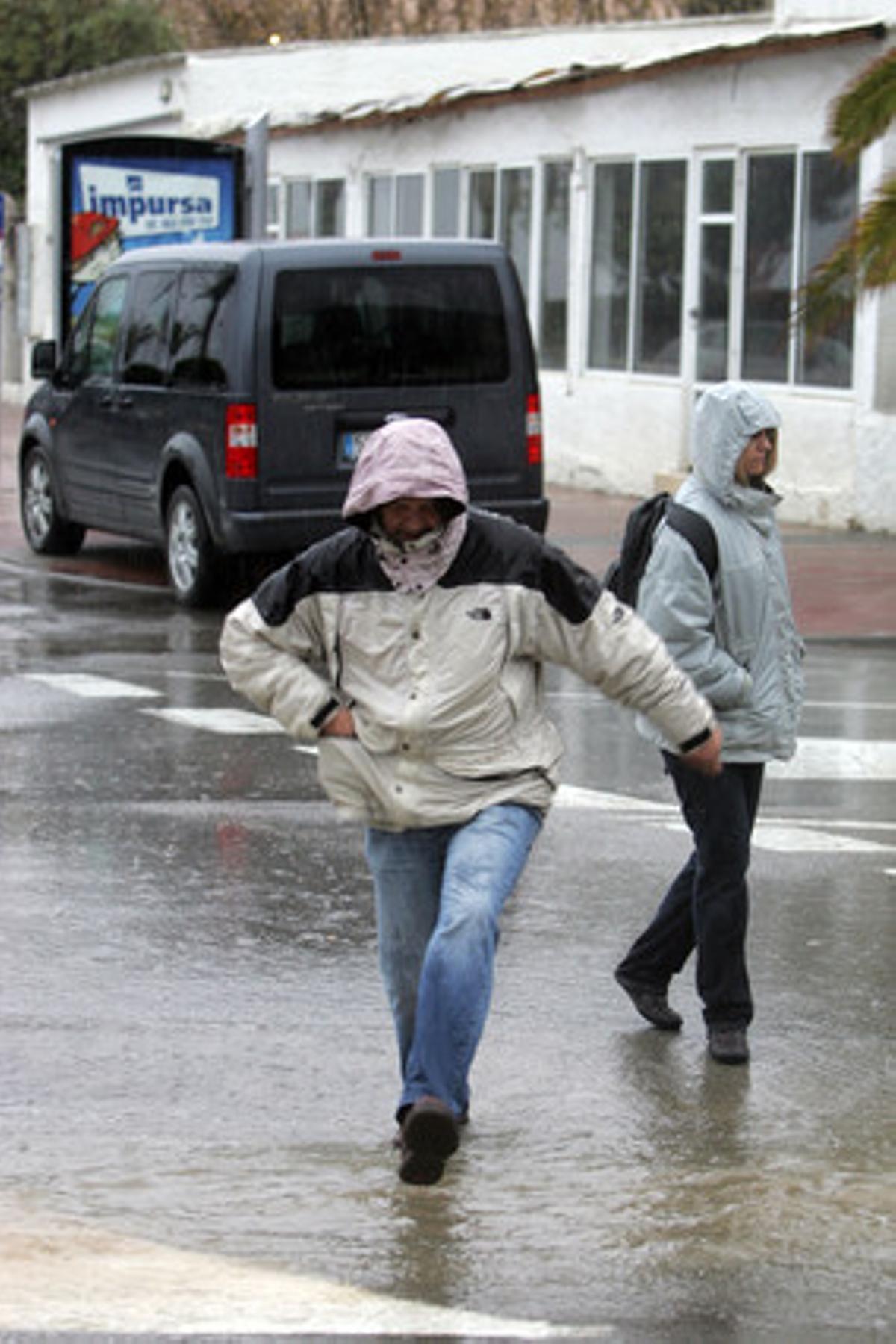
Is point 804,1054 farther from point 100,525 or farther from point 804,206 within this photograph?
point 804,206

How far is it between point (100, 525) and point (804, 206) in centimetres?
753

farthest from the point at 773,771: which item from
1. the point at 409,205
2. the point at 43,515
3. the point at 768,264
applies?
the point at 409,205

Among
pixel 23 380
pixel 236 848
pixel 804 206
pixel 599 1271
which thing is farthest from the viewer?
pixel 23 380

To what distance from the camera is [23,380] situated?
4647cm

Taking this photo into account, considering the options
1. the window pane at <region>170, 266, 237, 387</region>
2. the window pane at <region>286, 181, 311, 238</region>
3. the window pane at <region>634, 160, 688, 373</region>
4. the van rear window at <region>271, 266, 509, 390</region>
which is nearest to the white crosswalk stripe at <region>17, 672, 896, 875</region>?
the van rear window at <region>271, 266, 509, 390</region>

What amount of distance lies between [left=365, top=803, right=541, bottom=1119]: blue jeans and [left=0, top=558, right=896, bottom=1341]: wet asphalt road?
0.81ft

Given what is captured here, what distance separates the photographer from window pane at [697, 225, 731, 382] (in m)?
26.1

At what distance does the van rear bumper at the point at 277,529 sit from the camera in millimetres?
17094

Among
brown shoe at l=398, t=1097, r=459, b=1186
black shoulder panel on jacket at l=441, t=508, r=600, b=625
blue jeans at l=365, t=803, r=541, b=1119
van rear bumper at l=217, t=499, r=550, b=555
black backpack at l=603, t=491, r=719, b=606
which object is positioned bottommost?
van rear bumper at l=217, t=499, r=550, b=555

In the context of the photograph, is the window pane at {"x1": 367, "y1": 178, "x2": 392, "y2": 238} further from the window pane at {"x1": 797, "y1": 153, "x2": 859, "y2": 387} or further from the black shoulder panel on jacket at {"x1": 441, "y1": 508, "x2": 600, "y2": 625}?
the black shoulder panel on jacket at {"x1": 441, "y1": 508, "x2": 600, "y2": 625}

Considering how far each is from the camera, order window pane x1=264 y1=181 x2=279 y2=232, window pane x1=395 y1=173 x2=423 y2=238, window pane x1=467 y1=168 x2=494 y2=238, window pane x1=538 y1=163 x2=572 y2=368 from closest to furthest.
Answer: window pane x1=538 y1=163 x2=572 y2=368, window pane x1=467 y1=168 x2=494 y2=238, window pane x1=395 y1=173 x2=423 y2=238, window pane x1=264 y1=181 x2=279 y2=232

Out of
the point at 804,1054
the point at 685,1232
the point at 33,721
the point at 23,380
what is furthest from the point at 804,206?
the point at 23,380

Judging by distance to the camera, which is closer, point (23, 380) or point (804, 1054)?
point (804, 1054)

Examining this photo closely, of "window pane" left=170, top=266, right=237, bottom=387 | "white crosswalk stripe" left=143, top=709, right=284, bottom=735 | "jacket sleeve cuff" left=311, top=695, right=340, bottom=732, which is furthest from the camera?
"window pane" left=170, top=266, right=237, bottom=387
